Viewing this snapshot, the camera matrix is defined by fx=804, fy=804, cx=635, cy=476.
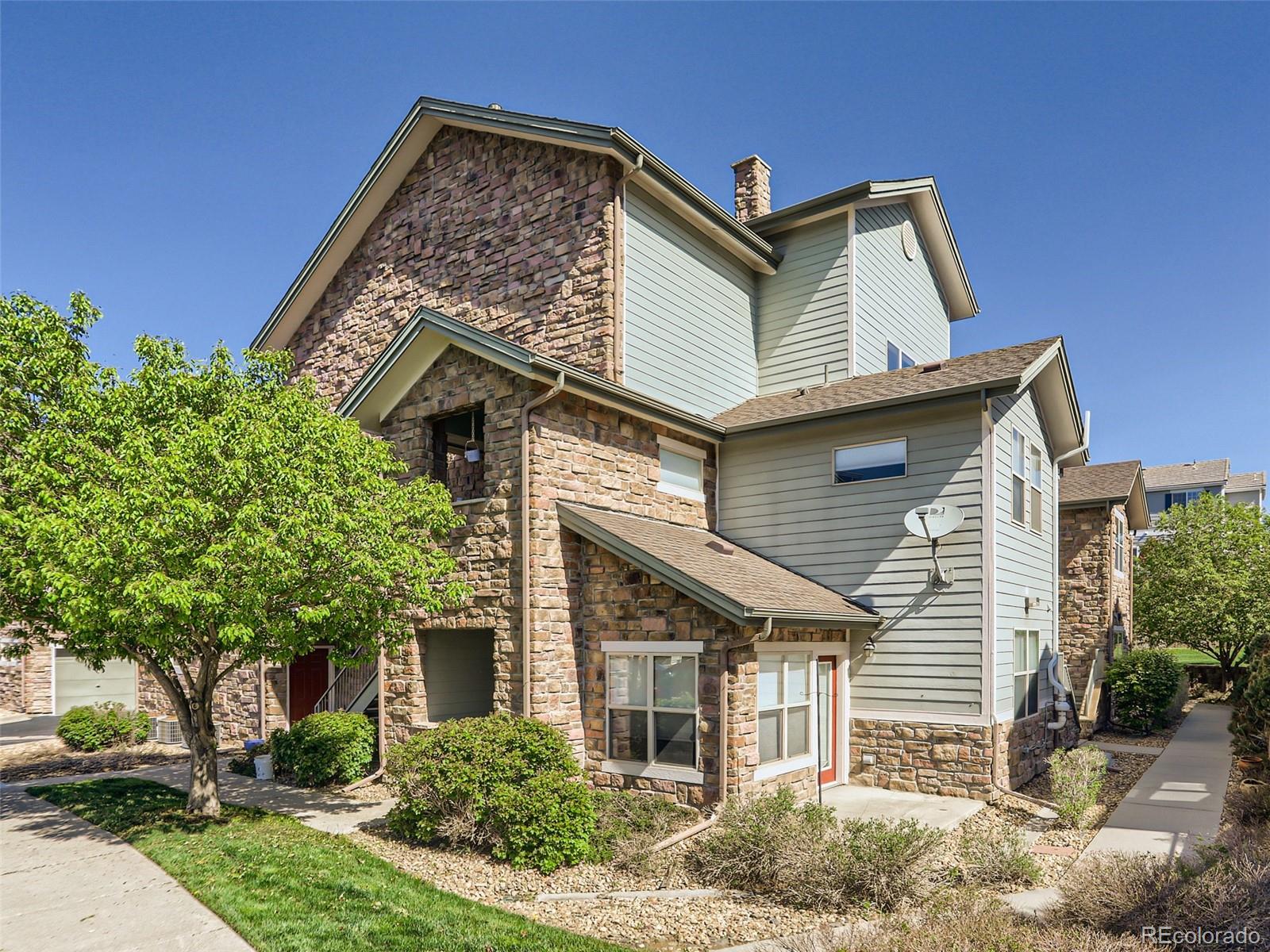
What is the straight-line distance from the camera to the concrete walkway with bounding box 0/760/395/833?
10.4 meters

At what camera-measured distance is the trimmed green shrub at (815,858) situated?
722cm

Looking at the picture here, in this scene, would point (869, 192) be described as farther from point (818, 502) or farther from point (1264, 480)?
point (1264, 480)

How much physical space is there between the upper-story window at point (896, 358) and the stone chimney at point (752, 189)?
400 centimetres

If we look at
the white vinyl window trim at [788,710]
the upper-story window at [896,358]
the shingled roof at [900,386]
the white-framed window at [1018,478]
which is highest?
the upper-story window at [896,358]

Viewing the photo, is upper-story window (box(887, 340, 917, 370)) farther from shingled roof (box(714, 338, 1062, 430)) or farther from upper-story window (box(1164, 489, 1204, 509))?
upper-story window (box(1164, 489, 1204, 509))

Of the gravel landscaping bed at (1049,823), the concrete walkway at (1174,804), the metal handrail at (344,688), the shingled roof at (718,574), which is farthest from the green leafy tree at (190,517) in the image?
the concrete walkway at (1174,804)

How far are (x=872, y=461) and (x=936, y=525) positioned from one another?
1.63m

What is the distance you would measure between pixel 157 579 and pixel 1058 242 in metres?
15.8

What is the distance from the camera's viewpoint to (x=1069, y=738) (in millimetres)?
15383

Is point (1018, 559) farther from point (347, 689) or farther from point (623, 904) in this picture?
point (347, 689)

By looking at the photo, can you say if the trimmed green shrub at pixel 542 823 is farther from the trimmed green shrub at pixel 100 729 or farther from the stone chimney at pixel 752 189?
the stone chimney at pixel 752 189

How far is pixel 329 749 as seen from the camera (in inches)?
486

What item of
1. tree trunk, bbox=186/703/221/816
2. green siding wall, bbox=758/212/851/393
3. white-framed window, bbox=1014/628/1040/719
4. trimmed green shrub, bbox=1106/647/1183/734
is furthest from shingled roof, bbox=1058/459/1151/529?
tree trunk, bbox=186/703/221/816

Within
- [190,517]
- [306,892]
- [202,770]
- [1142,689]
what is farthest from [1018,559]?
[202,770]
